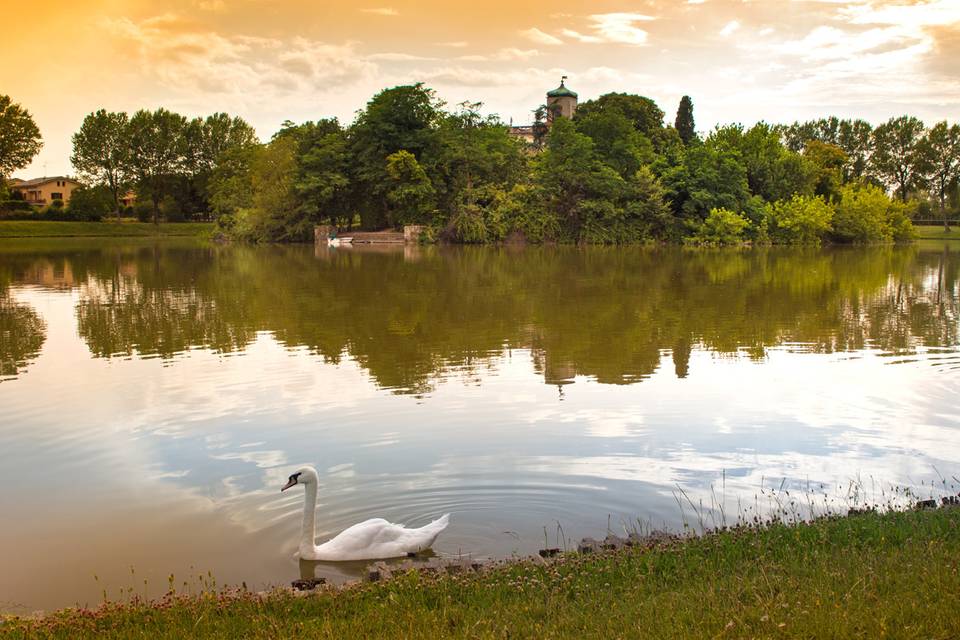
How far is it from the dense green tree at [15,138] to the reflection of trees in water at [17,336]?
68400 mm

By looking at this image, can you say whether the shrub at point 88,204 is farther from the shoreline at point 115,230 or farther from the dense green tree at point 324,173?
the dense green tree at point 324,173

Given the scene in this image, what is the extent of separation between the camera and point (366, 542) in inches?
254

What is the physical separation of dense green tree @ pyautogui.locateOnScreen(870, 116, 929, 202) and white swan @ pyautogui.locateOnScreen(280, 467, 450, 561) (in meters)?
110

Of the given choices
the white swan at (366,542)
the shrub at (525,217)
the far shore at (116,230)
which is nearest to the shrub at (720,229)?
→ the shrub at (525,217)

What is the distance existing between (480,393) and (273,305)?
12694 millimetres

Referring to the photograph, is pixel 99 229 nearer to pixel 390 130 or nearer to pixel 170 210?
pixel 170 210

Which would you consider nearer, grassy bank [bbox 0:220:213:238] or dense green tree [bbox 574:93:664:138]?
dense green tree [bbox 574:93:664:138]

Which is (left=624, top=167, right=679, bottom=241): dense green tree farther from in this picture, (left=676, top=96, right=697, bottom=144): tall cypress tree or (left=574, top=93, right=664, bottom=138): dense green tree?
(left=676, top=96, right=697, bottom=144): tall cypress tree

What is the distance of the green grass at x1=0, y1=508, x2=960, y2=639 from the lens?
4219 mm

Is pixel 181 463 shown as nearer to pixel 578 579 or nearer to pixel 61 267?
pixel 578 579

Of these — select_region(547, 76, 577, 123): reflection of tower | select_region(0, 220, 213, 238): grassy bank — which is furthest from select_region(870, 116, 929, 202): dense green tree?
select_region(0, 220, 213, 238): grassy bank

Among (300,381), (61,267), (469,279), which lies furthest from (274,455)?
(61,267)

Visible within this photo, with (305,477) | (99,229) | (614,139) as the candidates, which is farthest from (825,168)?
(305,477)

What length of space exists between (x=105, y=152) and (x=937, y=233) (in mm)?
97384
